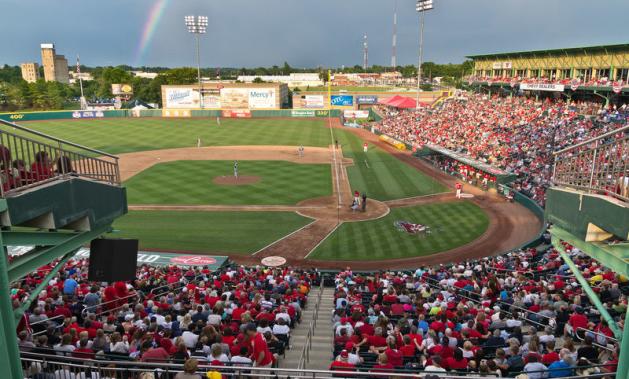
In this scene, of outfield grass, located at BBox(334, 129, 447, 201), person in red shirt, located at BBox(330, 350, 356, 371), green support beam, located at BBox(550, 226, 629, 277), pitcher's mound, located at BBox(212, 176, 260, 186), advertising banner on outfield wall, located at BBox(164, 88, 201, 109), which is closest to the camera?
green support beam, located at BBox(550, 226, 629, 277)

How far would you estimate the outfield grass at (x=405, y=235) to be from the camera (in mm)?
22203

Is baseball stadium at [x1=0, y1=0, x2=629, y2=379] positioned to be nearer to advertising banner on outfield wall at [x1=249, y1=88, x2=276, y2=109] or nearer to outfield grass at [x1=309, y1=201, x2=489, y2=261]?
outfield grass at [x1=309, y1=201, x2=489, y2=261]

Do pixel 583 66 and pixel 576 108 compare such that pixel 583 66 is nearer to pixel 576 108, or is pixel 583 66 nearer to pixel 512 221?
pixel 576 108

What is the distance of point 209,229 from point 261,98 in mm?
68767

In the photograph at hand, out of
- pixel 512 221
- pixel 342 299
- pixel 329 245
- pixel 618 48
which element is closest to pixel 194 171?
pixel 329 245

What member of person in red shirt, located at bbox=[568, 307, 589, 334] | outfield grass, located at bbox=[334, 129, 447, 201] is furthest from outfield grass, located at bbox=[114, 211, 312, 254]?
person in red shirt, located at bbox=[568, 307, 589, 334]

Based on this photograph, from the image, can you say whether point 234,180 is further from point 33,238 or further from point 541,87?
point 541,87

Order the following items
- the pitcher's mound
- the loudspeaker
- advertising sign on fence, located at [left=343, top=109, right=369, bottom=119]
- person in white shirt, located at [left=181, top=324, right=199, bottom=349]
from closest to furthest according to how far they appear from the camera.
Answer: the loudspeaker < person in white shirt, located at [left=181, top=324, right=199, bottom=349] < the pitcher's mound < advertising sign on fence, located at [left=343, top=109, right=369, bottom=119]

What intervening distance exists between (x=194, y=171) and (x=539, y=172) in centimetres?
2785

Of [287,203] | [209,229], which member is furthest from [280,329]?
[287,203]

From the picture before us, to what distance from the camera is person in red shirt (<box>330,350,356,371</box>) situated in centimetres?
825

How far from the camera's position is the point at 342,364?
845cm

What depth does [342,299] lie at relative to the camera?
12891 mm

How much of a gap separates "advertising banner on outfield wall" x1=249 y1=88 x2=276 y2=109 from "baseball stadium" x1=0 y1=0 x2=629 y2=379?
30.5 metres
